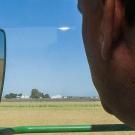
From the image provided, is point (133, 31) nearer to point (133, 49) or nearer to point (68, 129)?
point (133, 49)

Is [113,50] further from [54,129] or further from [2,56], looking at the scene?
[54,129]

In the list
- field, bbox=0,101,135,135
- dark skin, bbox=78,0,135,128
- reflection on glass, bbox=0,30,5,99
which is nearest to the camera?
dark skin, bbox=78,0,135,128

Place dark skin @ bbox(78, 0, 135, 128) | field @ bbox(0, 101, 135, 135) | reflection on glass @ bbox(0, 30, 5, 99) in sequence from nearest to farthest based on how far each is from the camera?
dark skin @ bbox(78, 0, 135, 128) < reflection on glass @ bbox(0, 30, 5, 99) < field @ bbox(0, 101, 135, 135)

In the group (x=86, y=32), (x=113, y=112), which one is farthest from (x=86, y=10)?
(x=113, y=112)

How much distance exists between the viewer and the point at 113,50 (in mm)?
582

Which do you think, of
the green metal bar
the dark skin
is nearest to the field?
the green metal bar

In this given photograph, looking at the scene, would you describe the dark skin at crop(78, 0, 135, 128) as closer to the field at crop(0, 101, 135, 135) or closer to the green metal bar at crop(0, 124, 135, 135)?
the green metal bar at crop(0, 124, 135, 135)

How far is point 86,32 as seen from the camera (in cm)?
64

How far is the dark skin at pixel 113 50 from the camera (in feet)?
1.85

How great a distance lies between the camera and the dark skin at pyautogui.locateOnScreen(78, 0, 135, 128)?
562 millimetres

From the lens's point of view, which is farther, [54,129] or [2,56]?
[54,129]

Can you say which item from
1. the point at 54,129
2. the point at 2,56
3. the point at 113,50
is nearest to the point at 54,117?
the point at 54,129

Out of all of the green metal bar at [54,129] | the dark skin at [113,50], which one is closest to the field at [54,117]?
the green metal bar at [54,129]

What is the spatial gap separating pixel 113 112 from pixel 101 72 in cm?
6
